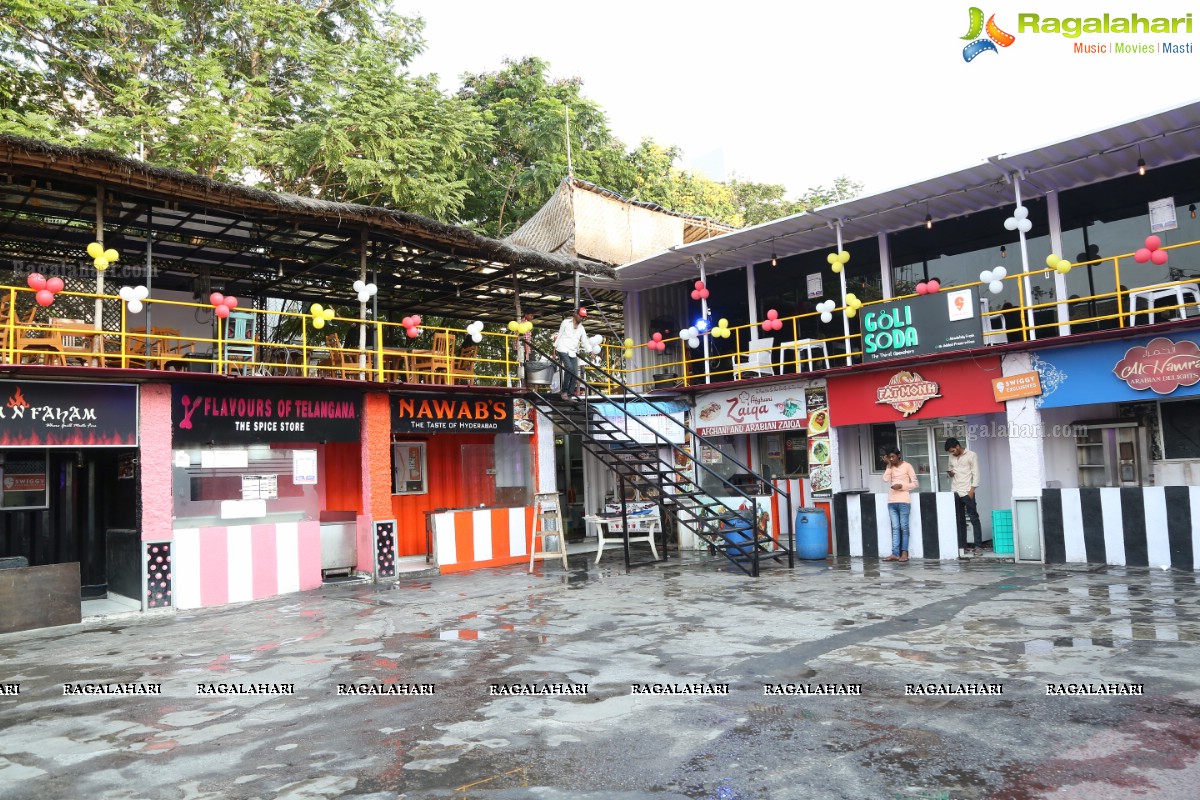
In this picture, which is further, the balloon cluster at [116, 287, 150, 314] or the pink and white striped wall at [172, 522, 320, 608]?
the pink and white striped wall at [172, 522, 320, 608]

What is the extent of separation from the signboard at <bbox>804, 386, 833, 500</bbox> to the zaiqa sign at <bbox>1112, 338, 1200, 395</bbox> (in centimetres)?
499

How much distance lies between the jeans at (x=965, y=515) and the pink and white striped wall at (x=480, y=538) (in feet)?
26.3

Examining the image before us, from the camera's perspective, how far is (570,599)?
1105cm

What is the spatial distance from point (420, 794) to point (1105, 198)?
48.3ft

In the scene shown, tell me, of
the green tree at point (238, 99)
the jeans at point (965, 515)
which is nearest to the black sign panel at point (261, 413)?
the green tree at point (238, 99)

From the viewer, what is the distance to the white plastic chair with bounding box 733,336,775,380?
17.3 metres

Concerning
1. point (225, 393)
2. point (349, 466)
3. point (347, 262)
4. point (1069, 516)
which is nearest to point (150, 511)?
point (225, 393)

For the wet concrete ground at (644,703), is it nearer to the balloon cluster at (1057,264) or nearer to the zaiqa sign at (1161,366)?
the zaiqa sign at (1161,366)

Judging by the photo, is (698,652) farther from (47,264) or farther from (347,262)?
(47,264)

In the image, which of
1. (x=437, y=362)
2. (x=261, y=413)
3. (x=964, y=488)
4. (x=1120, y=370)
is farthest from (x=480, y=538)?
(x=1120, y=370)

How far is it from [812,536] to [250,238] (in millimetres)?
11709

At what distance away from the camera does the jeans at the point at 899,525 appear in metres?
13.9

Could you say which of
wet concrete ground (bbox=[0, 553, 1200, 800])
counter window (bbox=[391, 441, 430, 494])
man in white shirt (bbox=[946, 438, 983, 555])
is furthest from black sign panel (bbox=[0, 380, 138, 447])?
man in white shirt (bbox=[946, 438, 983, 555])

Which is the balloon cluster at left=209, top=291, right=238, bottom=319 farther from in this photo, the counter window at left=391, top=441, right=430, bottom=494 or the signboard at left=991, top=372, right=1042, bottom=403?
the signboard at left=991, top=372, right=1042, bottom=403
